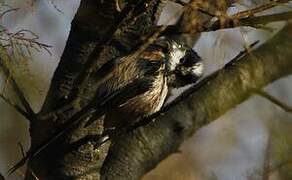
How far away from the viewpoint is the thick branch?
289cm

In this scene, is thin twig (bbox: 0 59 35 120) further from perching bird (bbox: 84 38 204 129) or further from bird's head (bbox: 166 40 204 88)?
bird's head (bbox: 166 40 204 88)

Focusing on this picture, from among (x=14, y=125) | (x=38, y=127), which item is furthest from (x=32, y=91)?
(x=14, y=125)

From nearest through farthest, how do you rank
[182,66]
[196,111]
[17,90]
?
1. [17,90]
2. [196,111]
3. [182,66]

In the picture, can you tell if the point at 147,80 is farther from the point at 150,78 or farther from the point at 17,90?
the point at 17,90

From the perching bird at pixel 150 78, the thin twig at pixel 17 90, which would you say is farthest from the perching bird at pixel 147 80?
the thin twig at pixel 17 90

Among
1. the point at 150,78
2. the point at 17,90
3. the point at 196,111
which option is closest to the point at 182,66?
the point at 150,78

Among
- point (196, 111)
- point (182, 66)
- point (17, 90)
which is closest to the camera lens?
point (17, 90)

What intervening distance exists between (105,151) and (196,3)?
0.77m

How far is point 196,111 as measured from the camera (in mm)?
2932

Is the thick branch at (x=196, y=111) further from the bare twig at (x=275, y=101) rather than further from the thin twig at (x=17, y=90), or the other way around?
the thin twig at (x=17, y=90)

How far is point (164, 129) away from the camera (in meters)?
2.92

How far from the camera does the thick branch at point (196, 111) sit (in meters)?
2.89

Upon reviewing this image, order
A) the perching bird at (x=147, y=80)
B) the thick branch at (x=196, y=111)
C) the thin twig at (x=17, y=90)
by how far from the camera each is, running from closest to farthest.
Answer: the thin twig at (x=17, y=90)
the thick branch at (x=196, y=111)
the perching bird at (x=147, y=80)

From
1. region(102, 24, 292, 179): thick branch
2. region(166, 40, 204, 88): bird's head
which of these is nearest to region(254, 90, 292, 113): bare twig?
region(102, 24, 292, 179): thick branch
